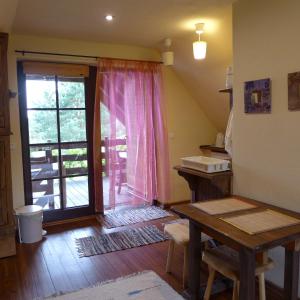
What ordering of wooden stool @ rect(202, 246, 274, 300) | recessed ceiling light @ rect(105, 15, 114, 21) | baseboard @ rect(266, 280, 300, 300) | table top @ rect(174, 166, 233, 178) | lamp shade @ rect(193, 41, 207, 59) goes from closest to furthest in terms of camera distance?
wooden stool @ rect(202, 246, 274, 300) → baseboard @ rect(266, 280, 300, 300) → table top @ rect(174, 166, 233, 178) → recessed ceiling light @ rect(105, 15, 114, 21) → lamp shade @ rect(193, 41, 207, 59)

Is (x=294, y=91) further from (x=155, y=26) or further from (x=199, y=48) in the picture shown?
(x=155, y=26)

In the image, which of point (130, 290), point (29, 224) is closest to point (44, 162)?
point (29, 224)

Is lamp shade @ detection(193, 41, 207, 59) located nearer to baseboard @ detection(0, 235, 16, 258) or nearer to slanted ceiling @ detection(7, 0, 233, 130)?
slanted ceiling @ detection(7, 0, 233, 130)

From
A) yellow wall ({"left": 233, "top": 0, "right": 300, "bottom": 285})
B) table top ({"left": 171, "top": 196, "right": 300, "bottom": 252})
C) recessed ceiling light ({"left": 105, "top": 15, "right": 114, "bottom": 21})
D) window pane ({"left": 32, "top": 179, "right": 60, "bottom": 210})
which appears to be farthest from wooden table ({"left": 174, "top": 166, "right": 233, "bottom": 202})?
window pane ({"left": 32, "top": 179, "right": 60, "bottom": 210})

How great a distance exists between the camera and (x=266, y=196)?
7.77 feet

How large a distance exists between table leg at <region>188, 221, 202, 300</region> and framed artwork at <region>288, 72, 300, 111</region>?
3.55 feet

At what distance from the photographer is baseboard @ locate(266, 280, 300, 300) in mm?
2270

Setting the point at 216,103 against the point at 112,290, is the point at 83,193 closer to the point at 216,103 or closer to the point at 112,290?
the point at 112,290

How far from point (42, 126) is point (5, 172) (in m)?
0.84

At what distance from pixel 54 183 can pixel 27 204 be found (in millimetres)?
419

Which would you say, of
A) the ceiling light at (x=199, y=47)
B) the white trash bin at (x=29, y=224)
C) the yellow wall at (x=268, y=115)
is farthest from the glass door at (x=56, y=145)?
the yellow wall at (x=268, y=115)

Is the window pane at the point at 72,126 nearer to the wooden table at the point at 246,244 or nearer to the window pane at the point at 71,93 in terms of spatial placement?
the window pane at the point at 71,93

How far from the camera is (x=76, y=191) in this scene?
414cm

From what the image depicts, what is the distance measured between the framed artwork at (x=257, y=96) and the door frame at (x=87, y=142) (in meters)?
2.24
